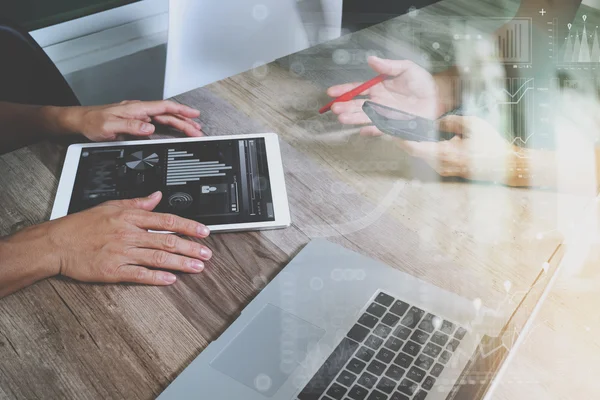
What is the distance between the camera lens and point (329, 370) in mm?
627

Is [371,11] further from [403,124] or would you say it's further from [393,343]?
[393,343]

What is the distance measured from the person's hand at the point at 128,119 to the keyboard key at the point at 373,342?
525mm

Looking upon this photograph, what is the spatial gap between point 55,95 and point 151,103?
0.40 metres

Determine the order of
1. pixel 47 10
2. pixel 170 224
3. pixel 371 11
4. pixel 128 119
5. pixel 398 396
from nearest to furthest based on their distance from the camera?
pixel 398 396
pixel 170 224
pixel 128 119
pixel 371 11
pixel 47 10

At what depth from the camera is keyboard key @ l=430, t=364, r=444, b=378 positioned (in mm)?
611

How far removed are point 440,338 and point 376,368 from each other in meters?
0.09

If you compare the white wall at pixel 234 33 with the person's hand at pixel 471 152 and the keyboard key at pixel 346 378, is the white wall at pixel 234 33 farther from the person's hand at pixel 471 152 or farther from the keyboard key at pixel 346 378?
the keyboard key at pixel 346 378

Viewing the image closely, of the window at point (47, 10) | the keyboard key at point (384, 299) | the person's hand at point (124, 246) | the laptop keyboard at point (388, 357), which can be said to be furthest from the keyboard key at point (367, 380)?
the window at point (47, 10)

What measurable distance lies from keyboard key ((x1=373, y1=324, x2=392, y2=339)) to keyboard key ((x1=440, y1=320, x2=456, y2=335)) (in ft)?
0.22

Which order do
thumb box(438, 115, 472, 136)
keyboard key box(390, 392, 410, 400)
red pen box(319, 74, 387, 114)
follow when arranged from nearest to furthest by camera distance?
keyboard key box(390, 392, 410, 400), thumb box(438, 115, 472, 136), red pen box(319, 74, 387, 114)

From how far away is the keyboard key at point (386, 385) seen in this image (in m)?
0.60
